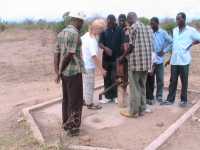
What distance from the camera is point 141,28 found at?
7.16 metres

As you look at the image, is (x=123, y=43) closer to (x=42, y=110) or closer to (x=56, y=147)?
(x=42, y=110)

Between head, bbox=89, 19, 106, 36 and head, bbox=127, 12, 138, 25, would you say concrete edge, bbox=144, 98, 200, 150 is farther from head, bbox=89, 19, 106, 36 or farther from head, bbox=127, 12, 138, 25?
head, bbox=89, 19, 106, 36

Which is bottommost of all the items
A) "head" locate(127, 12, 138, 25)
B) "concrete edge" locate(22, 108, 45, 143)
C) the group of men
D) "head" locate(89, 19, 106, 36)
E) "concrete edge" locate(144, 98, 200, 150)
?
"concrete edge" locate(144, 98, 200, 150)

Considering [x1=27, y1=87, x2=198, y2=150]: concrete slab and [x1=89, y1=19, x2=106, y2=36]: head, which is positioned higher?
[x1=89, y1=19, x2=106, y2=36]: head

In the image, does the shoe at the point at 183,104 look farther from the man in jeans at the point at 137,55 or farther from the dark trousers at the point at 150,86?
the man in jeans at the point at 137,55

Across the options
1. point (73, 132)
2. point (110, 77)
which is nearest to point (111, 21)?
point (110, 77)

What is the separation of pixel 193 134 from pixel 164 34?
6.88 feet

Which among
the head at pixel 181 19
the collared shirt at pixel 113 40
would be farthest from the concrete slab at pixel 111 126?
the head at pixel 181 19

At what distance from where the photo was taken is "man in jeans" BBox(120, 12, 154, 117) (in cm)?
715

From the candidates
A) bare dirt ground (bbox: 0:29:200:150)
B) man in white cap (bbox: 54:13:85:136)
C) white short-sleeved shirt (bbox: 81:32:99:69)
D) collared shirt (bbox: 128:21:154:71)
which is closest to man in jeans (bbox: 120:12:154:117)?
collared shirt (bbox: 128:21:154:71)

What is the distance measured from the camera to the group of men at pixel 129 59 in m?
6.45

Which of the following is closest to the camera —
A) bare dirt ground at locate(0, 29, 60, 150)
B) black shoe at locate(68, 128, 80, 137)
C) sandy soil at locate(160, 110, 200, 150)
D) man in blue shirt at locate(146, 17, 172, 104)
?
sandy soil at locate(160, 110, 200, 150)

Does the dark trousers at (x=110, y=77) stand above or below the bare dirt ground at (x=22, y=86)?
above

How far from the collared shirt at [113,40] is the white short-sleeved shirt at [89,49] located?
444 millimetres
